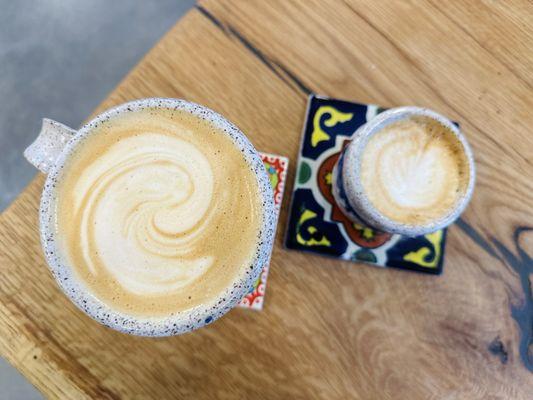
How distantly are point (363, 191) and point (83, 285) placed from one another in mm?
367

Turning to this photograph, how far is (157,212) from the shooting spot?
1.86 feet

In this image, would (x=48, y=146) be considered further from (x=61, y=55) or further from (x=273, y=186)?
(x=61, y=55)

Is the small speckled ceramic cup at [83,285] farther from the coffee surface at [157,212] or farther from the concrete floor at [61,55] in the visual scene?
the concrete floor at [61,55]

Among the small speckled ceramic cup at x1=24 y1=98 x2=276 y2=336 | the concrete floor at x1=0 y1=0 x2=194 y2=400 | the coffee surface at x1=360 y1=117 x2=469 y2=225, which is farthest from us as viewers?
the concrete floor at x1=0 y1=0 x2=194 y2=400

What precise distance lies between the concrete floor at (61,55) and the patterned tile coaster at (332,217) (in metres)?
0.80

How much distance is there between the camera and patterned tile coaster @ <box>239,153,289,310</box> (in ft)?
2.34

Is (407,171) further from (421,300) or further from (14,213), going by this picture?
(14,213)

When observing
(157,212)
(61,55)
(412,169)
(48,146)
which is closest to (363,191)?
(412,169)

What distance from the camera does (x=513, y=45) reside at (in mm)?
766

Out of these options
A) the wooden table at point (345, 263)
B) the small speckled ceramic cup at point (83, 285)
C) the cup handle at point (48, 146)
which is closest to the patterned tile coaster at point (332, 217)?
the wooden table at point (345, 263)

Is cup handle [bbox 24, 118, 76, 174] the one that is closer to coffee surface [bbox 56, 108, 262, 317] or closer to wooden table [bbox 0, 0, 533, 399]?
coffee surface [bbox 56, 108, 262, 317]

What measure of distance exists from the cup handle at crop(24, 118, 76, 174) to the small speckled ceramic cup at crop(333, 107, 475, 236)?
35 centimetres

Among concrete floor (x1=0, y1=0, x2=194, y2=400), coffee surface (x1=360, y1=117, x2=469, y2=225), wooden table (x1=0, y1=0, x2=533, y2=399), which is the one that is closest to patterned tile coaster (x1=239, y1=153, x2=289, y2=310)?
wooden table (x1=0, y1=0, x2=533, y2=399)

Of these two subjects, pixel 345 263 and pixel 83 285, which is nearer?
pixel 83 285
